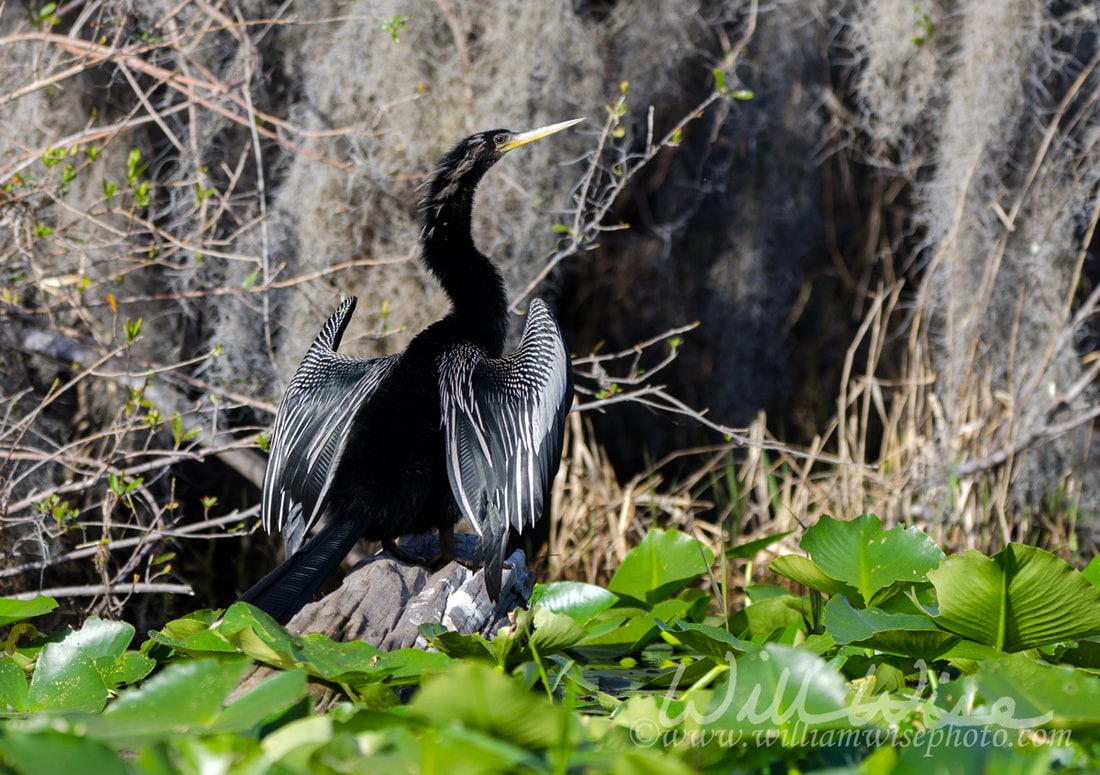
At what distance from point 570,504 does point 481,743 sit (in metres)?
2.88

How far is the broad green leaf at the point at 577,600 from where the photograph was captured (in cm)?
201

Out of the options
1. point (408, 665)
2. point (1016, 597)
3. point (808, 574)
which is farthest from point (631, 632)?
point (1016, 597)

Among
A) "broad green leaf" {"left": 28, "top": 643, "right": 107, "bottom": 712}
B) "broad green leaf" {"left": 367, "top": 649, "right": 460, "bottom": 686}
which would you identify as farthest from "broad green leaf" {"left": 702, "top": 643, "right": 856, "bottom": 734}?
"broad green leaf" {"left": 28, "top": 643, "right": 107, "bottom": 712}

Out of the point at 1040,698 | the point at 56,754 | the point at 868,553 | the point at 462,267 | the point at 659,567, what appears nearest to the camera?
the point at 56,754

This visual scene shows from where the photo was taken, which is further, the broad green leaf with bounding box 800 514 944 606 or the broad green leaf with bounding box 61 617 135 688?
the broad green leaf with bounding box 800 514 944 606

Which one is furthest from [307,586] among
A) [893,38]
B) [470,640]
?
[893,38]

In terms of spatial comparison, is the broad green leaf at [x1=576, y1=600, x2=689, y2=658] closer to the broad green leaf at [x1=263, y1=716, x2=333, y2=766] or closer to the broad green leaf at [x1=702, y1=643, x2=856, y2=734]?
the broad green leaf at [x1=702, y1=643, x2=856, y2=734]

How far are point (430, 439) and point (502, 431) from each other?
0.22 meters

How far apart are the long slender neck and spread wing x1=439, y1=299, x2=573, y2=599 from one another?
14cm

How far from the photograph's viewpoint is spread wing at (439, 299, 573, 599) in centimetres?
206

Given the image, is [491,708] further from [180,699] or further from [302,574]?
[302,574]

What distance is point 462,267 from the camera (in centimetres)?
258

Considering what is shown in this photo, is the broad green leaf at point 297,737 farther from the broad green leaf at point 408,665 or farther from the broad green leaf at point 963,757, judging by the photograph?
the broad green leaf at point 963,757

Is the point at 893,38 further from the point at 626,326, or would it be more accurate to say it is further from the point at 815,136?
the point at 626,326
